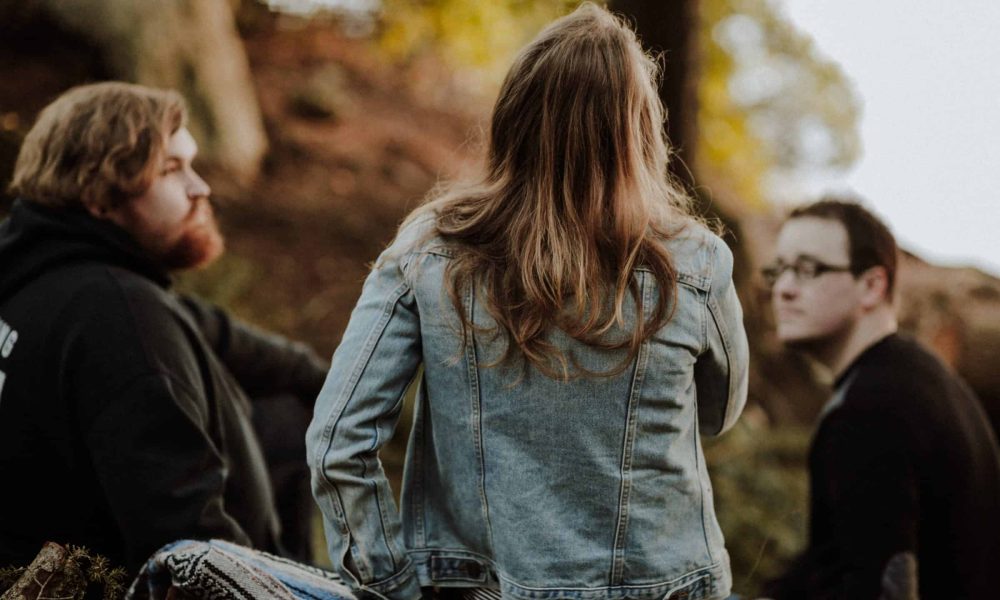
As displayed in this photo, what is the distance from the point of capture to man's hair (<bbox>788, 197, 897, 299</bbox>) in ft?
11.8

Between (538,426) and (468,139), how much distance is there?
80 centimetres

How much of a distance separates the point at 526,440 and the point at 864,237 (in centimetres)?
219

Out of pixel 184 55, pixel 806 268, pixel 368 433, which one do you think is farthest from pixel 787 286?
pixel 184 55

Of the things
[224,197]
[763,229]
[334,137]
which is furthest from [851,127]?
[224,197]

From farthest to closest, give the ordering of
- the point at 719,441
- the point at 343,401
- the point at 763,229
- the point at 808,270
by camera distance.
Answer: the point at 763,229 < the point at 719,441 < the point at 808,270 < the point at 343,401

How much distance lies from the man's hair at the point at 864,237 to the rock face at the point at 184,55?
535 centimetres

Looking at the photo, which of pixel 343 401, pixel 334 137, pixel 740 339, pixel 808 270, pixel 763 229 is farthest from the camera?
pixel 334 137

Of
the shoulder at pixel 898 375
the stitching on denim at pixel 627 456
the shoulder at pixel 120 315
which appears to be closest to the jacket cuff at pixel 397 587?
the stitching on denim at pixel 627 456

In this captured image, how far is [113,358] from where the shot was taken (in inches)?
100

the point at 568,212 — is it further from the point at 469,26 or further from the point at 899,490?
the point at 469,26

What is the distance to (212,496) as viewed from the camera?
2547 millimetres

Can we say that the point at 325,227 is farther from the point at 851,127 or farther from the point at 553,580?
the point at 851,127

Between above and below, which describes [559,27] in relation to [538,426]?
above

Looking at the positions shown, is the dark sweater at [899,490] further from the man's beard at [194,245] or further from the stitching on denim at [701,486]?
the man's beard at [194,245]
